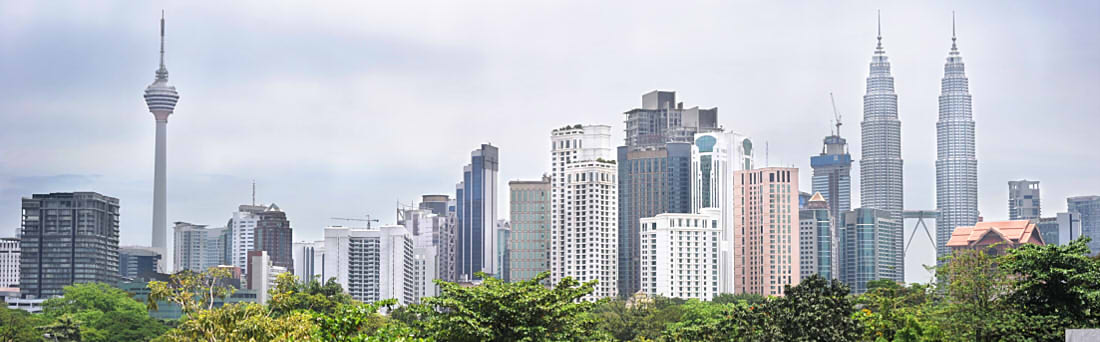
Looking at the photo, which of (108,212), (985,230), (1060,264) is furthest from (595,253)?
(1060,264)

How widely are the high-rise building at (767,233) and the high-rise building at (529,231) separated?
2561 cm

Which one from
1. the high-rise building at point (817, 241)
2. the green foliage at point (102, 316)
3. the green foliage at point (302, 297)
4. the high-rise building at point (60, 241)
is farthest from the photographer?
the high-rise building at point (817, 241)

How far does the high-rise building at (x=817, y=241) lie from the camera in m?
180

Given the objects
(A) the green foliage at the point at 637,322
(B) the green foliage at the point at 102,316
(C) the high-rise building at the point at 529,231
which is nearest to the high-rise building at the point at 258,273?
(C) the high-rise building at the point at 529,231

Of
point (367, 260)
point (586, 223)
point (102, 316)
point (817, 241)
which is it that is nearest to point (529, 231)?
point (586, 223)

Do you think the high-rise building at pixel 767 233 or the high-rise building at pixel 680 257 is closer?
the high-rise building at pixel 680 257

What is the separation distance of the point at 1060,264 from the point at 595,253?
128 metres

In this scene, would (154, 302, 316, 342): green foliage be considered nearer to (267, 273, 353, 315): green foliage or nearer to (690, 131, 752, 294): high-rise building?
(267, 273, 353, 315): green foliage

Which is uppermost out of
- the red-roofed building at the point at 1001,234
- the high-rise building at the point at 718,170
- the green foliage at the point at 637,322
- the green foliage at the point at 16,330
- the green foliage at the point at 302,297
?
the high-rise building at the point at 718,170

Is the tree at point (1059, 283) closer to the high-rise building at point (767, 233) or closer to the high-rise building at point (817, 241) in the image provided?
the high-rise building at point (767, 233)

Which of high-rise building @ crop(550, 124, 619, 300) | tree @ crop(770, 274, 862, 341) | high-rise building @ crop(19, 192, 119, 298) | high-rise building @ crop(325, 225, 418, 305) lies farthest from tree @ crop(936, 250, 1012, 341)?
high-rise building @ crop(325, 225, 418, 305)

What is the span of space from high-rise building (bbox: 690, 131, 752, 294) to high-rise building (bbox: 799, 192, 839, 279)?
1452cm

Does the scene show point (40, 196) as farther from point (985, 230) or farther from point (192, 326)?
point (192, 326)

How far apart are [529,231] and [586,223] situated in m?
13.1
